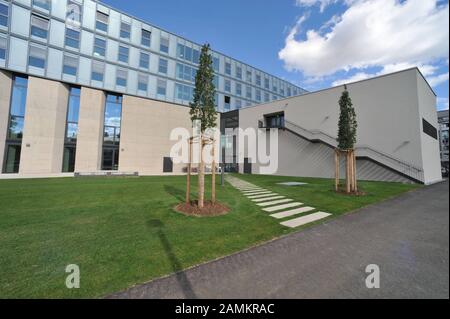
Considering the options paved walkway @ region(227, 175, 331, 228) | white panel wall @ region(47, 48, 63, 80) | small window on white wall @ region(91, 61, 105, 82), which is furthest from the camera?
small window on white wall @ region(91, 61, 105, 82)

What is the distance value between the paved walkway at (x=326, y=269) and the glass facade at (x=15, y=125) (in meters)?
24.9

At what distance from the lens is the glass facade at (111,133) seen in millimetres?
23344

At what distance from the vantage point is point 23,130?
18953 mm

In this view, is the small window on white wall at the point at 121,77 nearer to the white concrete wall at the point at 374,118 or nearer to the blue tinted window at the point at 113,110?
the blue tinted window at the point at 113,110

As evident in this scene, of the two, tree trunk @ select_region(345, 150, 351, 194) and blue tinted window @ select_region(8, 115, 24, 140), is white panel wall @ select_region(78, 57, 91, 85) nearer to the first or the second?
blue tinted window @ select_region(8, 115, 24, 140)

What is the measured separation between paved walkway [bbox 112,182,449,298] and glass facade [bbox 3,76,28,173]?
81.7ft

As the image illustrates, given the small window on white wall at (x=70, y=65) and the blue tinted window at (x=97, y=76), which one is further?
the blue tinted window at (x=97, y=76)

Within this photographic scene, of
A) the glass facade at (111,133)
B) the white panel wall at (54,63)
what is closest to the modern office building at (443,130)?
the glass facade at (111,133)

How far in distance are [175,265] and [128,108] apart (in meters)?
25.4

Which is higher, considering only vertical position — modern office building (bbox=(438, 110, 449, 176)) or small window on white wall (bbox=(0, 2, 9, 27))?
small window on white wall (bbox=(0, 2, 9, 27))

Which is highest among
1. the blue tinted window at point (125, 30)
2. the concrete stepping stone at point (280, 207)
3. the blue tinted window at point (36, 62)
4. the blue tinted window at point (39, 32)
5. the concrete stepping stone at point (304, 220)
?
the blue tinted window at point (125, 30)

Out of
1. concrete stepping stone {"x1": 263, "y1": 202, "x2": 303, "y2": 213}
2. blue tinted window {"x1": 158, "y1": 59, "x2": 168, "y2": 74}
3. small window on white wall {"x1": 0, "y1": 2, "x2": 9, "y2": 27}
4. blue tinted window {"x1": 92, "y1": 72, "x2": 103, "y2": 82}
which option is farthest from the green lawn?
blue tinted window {"x1": 158, "y1": 59, "x2": 168, "y2": 74}

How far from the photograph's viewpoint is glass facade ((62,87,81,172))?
2117cm
